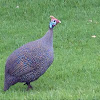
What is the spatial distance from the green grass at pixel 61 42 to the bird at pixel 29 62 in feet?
0.78

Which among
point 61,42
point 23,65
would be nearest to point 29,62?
point 23,65

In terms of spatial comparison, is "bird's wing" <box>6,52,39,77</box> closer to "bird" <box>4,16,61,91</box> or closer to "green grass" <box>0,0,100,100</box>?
"bird" <box>4,16,61,91</box>

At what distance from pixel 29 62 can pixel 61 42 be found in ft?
9.68

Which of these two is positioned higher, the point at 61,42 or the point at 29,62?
the point at 29,62

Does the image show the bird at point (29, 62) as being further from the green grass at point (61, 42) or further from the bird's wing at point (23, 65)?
the green grass at point (61, 42)

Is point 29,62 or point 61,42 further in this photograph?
point 61,42

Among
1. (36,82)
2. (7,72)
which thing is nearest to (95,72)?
(36,82)

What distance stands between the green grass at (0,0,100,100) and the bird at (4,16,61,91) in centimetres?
24

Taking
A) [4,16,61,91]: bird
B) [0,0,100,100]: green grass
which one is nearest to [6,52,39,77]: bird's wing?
[4,16,61,91]: bird

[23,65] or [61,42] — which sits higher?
[23,65]

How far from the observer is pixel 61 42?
31.5 feet

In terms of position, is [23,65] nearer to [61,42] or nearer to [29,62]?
[29,62]

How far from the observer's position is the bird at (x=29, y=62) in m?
Result: 6.73

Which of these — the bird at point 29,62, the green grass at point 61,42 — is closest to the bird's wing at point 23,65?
the bird at point 29,62
